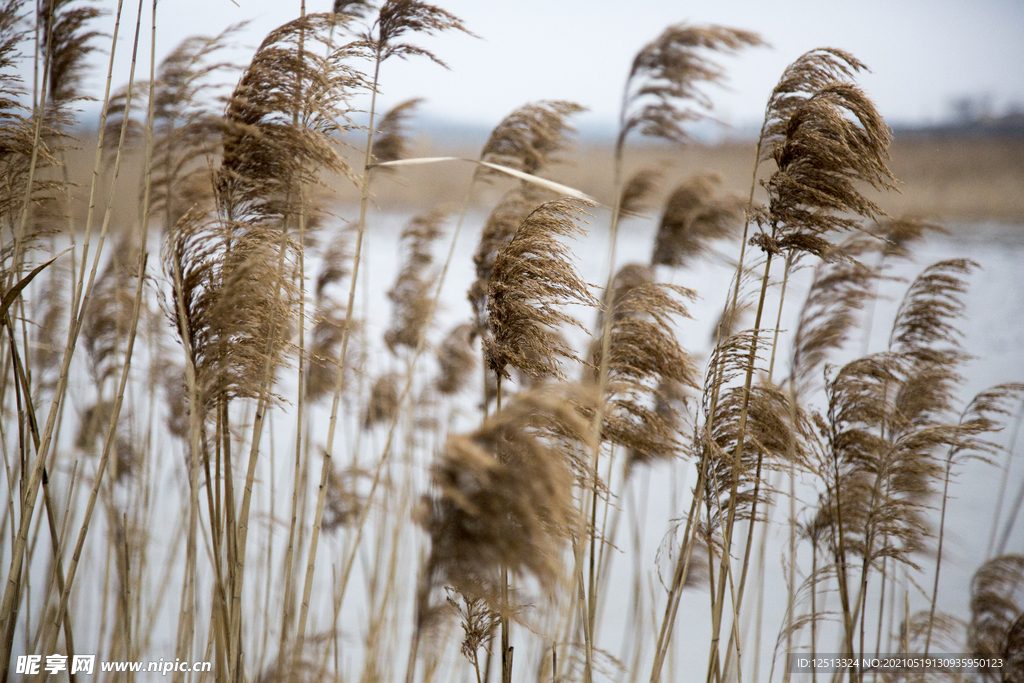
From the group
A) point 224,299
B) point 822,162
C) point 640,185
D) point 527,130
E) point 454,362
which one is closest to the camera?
point 224,299

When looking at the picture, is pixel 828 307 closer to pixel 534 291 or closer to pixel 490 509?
pixel 534 291

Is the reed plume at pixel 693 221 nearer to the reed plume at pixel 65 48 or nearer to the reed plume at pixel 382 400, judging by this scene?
the reed plume at pixel 382 400

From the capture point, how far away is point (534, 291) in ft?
3.84

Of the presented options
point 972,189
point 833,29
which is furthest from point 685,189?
point 972,189

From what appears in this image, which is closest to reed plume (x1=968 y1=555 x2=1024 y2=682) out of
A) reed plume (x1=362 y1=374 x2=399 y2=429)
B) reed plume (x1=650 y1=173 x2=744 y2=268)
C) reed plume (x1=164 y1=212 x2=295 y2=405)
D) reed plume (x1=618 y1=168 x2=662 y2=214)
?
reed plume (x1=650 y1=173 x2=744 y2=268)

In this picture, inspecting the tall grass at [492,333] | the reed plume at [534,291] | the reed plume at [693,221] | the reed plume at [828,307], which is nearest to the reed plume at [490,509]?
the tall grass at [492,333]

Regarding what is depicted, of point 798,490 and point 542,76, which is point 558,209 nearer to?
point 542,76

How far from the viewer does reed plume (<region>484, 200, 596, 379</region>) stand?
3.81 feet

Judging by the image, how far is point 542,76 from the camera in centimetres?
368

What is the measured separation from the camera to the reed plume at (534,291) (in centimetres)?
116

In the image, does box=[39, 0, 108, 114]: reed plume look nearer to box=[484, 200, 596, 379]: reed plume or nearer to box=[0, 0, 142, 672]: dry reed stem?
box=[0, 0, 142, 672]: dry reed stem

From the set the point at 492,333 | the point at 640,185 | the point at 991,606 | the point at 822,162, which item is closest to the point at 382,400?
the point at 640,185

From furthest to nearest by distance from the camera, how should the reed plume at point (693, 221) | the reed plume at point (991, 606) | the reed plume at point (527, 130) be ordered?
1. the reed plume at point (991, 606)
2. the reed plume at point (693, 221)
3. the reed plume at point (527, 130)

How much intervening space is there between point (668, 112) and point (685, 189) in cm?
82
